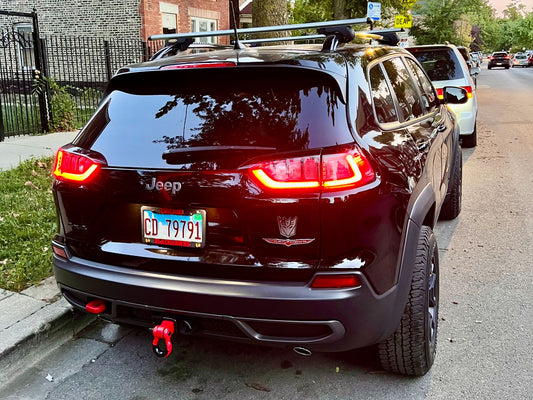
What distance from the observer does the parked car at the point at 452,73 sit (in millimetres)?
9008

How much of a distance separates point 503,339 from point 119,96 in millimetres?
2730

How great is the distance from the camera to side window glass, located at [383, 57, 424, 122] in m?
3.49

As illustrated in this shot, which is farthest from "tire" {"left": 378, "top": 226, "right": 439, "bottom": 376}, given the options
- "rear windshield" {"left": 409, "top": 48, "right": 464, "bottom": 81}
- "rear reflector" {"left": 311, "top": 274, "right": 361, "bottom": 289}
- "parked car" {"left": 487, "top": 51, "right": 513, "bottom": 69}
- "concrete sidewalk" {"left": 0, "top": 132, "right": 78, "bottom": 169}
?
"parked car" {"left": 487, "top": 51, "right": 513, "bottom": 69}

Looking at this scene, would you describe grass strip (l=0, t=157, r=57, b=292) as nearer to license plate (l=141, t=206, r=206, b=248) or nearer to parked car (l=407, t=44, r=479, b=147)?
license plate (l=141, t=206, r=206, b=248)

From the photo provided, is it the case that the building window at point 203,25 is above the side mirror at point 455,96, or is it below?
above

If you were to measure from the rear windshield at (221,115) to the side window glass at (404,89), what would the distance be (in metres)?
1.03

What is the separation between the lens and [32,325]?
137 inches

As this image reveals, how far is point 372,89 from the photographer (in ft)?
9.66

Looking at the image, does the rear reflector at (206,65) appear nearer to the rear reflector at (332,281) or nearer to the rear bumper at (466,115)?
the rear reflector at (332,281)

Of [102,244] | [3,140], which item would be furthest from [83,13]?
[102,244]

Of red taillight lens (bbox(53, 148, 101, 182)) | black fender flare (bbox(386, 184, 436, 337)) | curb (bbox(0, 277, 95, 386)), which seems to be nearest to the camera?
black fender flare (bbox(386, 184, 436, 337))

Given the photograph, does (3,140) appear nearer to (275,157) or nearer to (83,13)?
(275,157)

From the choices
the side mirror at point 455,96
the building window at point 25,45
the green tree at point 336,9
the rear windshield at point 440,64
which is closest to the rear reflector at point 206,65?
the side mirror at point 455,96

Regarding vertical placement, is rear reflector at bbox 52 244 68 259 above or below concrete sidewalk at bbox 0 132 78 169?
above
